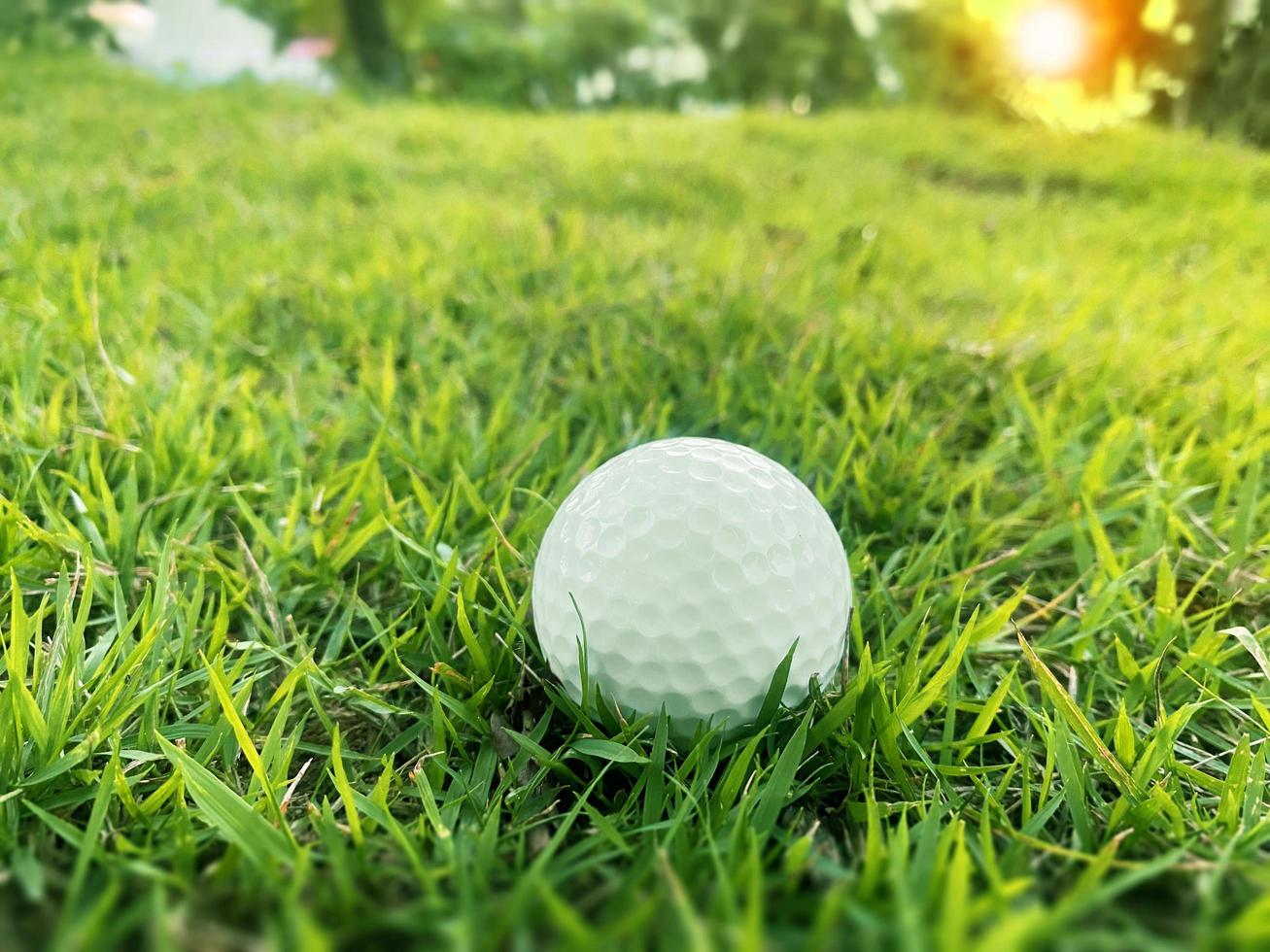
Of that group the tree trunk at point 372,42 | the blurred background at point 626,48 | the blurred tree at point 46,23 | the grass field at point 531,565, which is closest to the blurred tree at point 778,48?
the blurred background at point 626,48

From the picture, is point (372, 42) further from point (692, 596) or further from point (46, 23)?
point (692, 596)

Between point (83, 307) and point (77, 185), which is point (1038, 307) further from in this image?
point (77, 185)

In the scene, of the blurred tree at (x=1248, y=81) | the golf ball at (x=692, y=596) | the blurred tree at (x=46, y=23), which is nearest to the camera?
the golf ball at (x=692, y=596)

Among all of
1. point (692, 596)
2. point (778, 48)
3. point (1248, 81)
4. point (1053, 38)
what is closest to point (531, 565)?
point (692, 596)

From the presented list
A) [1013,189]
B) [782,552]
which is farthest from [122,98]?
[782,552]

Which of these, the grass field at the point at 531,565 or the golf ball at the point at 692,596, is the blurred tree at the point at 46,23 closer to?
the grass field at the point at 531,565
